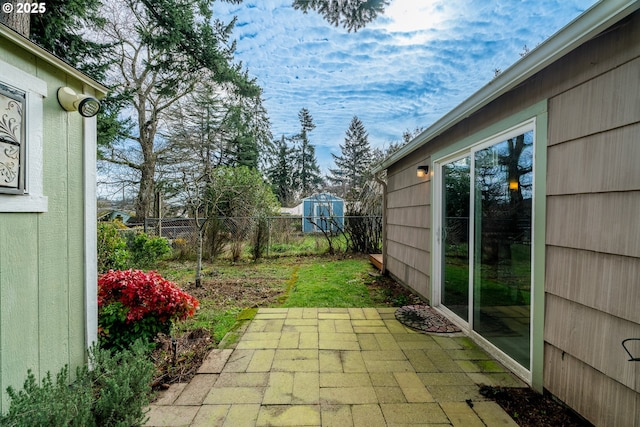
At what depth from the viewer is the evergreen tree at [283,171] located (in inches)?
905

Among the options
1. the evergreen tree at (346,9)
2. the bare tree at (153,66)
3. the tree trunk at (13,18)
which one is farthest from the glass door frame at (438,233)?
the bare tree at (153,66)

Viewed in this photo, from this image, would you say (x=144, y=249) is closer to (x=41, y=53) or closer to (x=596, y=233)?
A: (x=41, y=53)

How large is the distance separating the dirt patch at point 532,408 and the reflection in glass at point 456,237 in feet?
3.53

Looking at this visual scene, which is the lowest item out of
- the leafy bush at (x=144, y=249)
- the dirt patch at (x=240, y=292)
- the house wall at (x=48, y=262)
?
the dirt patch at (x=240, y=292)

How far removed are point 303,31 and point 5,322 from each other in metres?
6.05

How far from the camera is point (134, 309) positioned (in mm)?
2354

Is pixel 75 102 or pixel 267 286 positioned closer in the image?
pixel 75 102

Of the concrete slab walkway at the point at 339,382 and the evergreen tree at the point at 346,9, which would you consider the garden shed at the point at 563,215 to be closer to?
the concrete slab walkway at the point at 339,382

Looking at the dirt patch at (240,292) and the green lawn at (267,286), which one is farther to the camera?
the dirt patch at (240,292)

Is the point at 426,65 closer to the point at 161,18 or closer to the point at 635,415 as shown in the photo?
the point at 161,18

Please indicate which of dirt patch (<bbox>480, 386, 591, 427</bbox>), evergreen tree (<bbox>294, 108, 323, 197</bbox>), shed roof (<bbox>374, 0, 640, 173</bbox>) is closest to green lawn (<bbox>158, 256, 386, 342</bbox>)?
dirt patch (<bbox>480, 386, 591, 427</bbox>)

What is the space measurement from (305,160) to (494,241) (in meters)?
22.4

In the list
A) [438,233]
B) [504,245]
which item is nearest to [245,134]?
[438,233]

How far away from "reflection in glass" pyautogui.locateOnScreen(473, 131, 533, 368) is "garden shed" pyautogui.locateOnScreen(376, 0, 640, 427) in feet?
0.04
